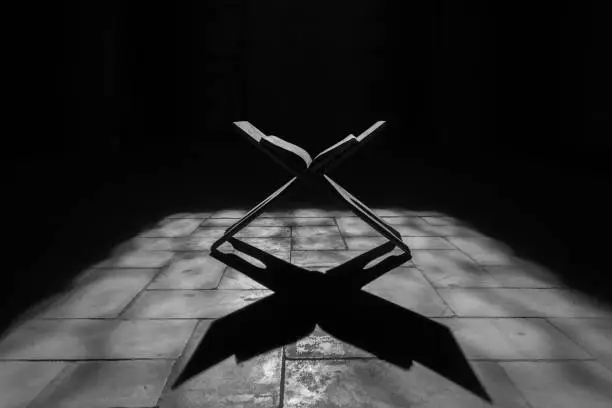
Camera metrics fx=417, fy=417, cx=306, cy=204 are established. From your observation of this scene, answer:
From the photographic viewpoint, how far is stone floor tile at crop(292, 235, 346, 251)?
2473 millimetres

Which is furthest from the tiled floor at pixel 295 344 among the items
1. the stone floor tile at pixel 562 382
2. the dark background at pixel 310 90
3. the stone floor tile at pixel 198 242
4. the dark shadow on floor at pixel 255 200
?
the dark background at pixel 310 90

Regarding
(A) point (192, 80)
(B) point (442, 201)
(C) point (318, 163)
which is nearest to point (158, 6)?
(A) point (192, 80)

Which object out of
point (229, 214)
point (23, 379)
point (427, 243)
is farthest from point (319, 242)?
point (23, 379)

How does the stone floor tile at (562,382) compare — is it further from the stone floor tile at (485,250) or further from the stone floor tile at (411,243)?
the stone floor tile at (411,243)

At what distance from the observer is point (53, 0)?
672 cm

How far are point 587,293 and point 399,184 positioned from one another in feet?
9.35

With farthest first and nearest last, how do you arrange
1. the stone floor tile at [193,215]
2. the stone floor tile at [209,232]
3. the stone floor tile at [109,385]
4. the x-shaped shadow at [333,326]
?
the stone floor tile at [193,215] → the stone floor tile at [209,232] → the x-shaped shadow at [333,326] → the stone floor tile at [109,385]

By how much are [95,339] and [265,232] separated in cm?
146

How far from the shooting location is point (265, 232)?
2795 millimetres

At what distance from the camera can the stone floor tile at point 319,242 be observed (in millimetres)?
2473

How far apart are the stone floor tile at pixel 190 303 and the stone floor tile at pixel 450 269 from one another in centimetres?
83

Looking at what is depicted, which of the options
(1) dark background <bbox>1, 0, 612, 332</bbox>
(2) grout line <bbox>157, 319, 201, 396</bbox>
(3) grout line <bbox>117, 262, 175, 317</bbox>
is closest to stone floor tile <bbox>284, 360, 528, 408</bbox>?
(2) grout line <bbox>157, 319, 201, 396</bbox>

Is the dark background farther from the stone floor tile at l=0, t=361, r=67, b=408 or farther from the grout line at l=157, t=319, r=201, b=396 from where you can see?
the stone floor tile at l=0, t=361, r=67, b=408

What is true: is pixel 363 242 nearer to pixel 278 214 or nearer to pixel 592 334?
pixel 278 214
